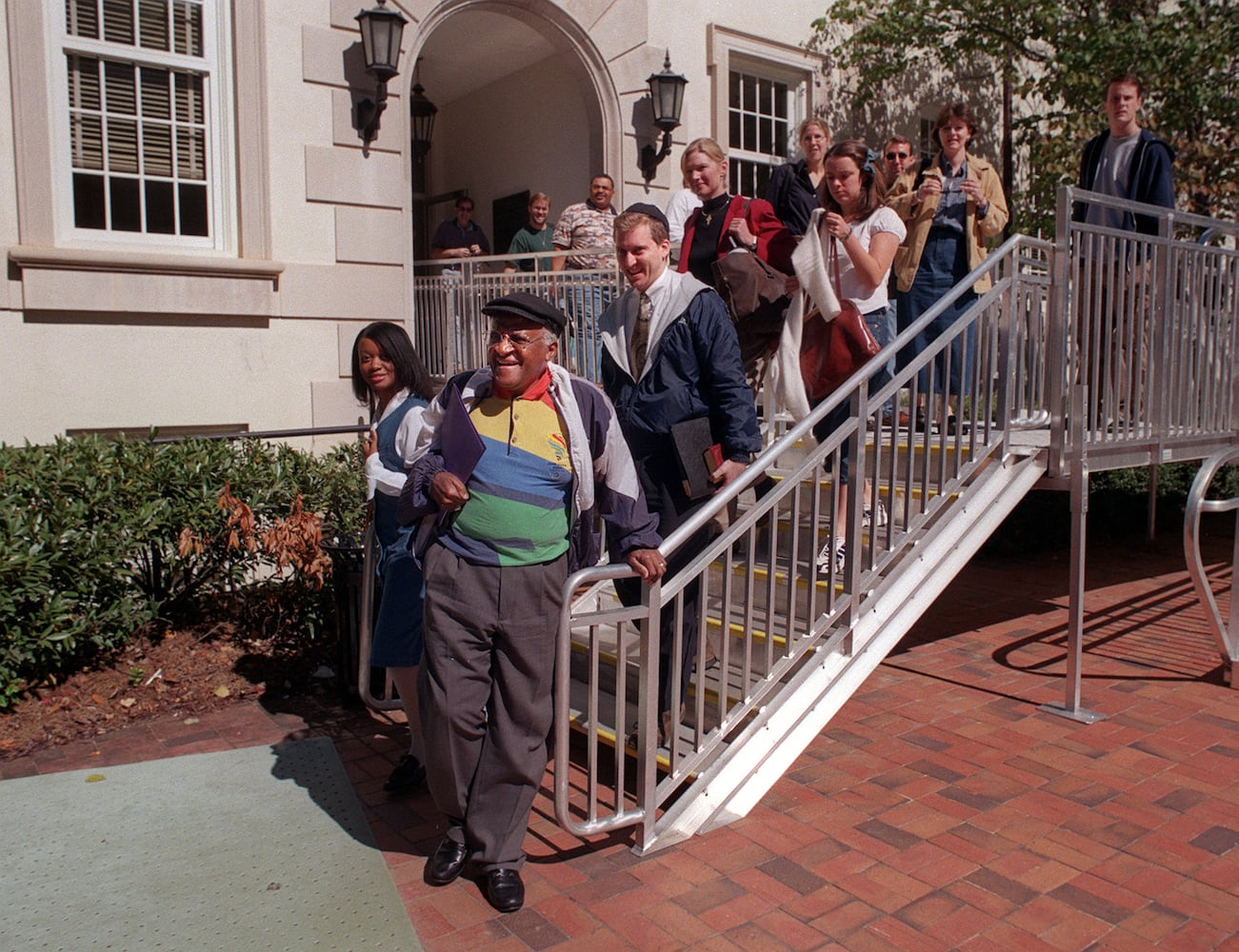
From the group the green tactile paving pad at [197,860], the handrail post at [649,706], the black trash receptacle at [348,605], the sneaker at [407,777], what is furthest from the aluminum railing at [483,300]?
the handrail post at [649,706]

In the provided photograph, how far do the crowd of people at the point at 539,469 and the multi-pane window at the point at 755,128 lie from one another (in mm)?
6312

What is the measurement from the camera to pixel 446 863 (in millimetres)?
A: 3553

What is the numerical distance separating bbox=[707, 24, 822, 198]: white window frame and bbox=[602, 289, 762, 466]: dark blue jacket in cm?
752

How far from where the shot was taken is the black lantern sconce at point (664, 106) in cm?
1020

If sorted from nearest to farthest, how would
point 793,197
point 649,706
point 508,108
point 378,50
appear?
point 649,706, point 793,197, point 378,50, point 508,108

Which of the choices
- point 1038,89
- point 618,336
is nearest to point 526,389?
Result: point 618,336

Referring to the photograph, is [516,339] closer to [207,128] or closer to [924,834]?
[924,834]

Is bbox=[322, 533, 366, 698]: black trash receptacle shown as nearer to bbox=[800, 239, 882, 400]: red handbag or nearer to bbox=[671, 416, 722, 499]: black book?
bbox=[671, 416, 722, 499]: black book

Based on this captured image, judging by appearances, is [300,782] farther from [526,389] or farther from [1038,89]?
[1038,89]

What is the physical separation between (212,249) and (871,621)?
6163mm

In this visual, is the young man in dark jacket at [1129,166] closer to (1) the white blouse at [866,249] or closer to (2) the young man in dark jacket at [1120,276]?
(2) the young man in dark jacket at [1120,276]

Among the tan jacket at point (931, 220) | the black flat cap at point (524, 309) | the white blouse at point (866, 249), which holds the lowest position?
the black flat cap at point (524, 309)

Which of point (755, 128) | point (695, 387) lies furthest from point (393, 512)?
point (755, 128)

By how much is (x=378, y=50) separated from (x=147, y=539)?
16.0 feet
